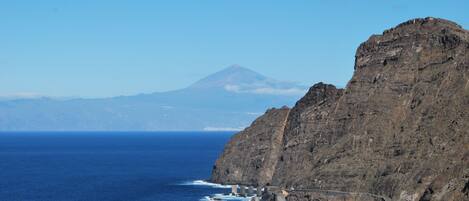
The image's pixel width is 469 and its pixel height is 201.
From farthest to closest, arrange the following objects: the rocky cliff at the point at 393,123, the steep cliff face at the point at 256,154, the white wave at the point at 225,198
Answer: the steep cliff face at the point at 256,154, the white wave at the point at 225,198, the rocky cliff at the point at 393,123

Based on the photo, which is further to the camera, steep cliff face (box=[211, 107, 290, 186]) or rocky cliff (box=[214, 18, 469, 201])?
steep cliff face (box=[211, 107, 290, 186])

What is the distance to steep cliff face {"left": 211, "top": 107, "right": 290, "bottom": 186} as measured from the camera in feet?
615

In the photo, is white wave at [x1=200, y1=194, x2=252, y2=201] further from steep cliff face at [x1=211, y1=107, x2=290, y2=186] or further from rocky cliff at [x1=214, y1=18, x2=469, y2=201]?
steep cliff face at [x1=211, y1=107, x2=290, y2=186]

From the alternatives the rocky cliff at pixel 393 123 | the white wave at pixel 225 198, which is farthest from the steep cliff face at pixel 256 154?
the white wave at pixel 225 198

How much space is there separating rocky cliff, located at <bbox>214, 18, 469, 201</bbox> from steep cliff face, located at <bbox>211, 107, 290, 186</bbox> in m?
14.3

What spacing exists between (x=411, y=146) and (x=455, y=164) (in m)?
19.2

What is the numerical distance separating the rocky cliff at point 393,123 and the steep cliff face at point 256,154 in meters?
14.3

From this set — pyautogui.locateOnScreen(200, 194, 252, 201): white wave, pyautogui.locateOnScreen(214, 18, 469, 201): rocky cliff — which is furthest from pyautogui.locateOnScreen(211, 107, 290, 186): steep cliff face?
pyautogui.locateOnScreen(200, 194, 252, 201): white wave

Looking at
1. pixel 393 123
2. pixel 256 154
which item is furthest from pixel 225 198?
pixel 393 123

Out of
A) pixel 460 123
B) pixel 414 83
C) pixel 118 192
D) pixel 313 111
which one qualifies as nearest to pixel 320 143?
pixel 313 111

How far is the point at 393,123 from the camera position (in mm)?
140500

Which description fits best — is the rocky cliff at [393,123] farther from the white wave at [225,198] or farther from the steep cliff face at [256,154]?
the steep cliff face at [256,154]

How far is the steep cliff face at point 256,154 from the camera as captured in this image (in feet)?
615

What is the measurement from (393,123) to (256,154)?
5498 centimetres
